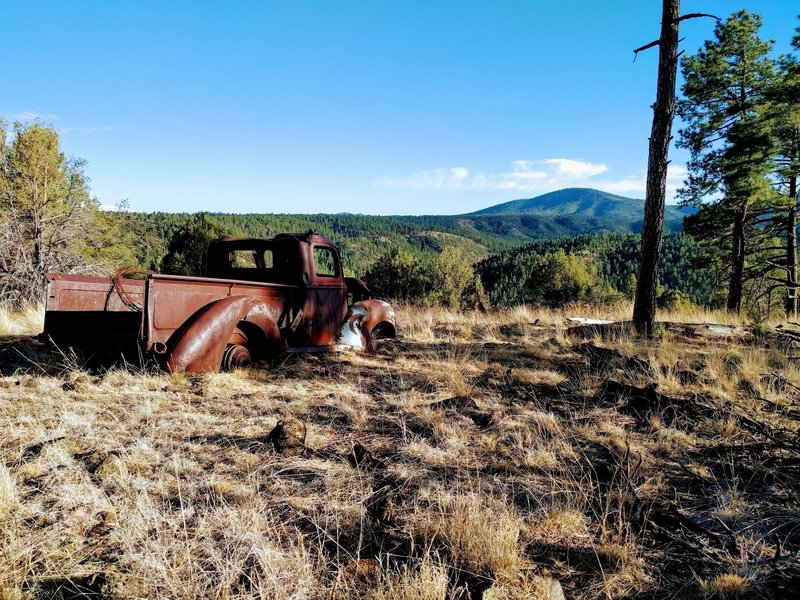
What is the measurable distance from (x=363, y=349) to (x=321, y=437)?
356 centimetres

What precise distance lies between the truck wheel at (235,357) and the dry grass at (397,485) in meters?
0.31

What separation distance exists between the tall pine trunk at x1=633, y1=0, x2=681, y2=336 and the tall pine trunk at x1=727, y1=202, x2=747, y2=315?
32.9ft

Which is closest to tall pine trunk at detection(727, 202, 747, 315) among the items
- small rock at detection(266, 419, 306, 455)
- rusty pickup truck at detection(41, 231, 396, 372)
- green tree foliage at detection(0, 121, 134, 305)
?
rusty pickup truck at detection(41, 231, 396, 372)

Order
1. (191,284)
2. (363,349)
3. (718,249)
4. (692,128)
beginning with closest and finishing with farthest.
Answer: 1. (191,284)
2. (363,349)
3. (692,128)
4. (718,249)

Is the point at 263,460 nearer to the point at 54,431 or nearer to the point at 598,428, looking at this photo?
the point at 54,431

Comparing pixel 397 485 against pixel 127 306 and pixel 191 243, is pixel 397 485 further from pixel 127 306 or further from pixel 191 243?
pixel 191 243

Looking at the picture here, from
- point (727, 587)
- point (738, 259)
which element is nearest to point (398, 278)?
point (738, 259)

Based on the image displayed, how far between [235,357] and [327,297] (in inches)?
68.0

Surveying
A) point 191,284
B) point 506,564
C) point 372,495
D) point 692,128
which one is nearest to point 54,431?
point 191,284

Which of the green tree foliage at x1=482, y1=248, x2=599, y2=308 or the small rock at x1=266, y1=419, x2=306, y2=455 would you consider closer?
the small rock at x1=266, y1=419, x2=306, y2=455

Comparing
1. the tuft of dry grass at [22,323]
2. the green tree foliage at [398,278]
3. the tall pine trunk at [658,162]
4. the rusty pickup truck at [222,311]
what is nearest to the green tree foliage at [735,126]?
the tall pine trunk at [658,162]

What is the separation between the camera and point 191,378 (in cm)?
506

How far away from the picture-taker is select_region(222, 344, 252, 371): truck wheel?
5633mm

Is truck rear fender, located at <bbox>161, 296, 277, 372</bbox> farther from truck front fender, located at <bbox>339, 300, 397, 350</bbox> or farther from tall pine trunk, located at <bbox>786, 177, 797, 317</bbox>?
tall pine trunk, located at <bbox>786, 177, 797, 317</bbox>
